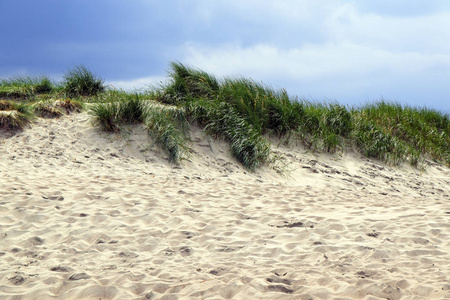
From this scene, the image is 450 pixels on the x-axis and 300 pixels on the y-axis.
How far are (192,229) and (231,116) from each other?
4.98 m

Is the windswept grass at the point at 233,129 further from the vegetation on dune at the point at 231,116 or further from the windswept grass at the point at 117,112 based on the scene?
the windswept grass at the point at 117,112

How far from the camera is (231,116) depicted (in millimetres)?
10102

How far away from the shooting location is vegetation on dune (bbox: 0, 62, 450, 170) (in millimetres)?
Result: 9656

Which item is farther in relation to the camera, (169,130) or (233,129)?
(233,129)

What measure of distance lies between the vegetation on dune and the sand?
1.52 ft

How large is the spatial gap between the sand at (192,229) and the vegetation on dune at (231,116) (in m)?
0.46

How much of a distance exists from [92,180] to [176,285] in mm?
4105

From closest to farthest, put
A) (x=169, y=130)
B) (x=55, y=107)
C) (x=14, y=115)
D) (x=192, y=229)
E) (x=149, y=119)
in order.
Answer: (x=192, y=229), (x=169, y=130), (x=14, y=115), (x=149, y=119), (x=55, y=107)

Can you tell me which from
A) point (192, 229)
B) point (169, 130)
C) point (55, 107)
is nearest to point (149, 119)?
point (169, 130)

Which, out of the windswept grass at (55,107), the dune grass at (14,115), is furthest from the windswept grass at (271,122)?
the dune grass at (14,115)

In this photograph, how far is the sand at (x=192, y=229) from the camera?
3.88 m

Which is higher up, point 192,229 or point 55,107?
point 55,107

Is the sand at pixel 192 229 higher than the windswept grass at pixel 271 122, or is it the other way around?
the windswept grass at pixel 271 122

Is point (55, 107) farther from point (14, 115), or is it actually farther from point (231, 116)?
point (231, 116)
